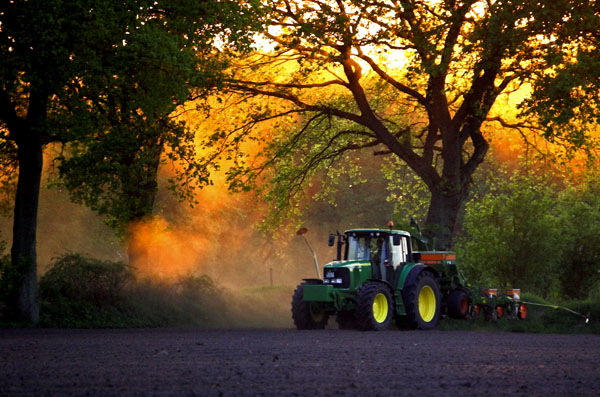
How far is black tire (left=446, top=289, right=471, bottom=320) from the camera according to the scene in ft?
74.5

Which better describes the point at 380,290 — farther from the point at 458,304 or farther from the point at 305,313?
the point at 458,304

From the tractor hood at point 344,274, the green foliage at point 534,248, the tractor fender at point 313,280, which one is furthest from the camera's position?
the green foliage at point 534,248

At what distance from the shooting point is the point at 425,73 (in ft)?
91.8

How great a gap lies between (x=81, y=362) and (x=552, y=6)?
16384 mm

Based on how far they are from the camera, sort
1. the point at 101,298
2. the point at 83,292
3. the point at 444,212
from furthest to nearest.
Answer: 1. the point at 444,212
2. the point at 101,298
3. the point at 83,292

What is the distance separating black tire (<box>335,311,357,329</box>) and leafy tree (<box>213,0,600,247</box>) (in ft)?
19.6

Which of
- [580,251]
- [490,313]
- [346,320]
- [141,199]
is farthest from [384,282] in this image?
[580,251]

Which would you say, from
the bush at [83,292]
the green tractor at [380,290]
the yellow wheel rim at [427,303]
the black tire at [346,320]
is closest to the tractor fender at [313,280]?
the green tractor at [380,290]

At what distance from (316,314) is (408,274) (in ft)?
8.28

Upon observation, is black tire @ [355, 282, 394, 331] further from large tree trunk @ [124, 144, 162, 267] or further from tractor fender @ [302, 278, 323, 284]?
large tree trunk @ [124, 144, 162, 267]

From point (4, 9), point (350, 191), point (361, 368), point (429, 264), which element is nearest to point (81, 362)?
point (361, 368)

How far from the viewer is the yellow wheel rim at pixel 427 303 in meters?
22.4

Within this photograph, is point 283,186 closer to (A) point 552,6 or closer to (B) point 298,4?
(B) point 298,4

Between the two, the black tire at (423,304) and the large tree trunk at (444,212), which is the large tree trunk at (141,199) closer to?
the black tire at (423,304)
